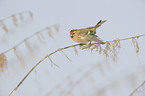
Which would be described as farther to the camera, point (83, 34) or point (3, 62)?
point (83, 34)

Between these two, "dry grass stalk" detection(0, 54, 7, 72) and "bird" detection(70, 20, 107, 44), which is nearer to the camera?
"dry grass stalk" detection(0, 54, 7, 72)

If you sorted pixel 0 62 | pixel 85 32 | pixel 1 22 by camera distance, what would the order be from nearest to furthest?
1. pixel 0 62
2. pixel 1 22
3. pixel 85 32

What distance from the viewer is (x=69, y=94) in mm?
553

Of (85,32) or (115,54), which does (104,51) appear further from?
(85,32)

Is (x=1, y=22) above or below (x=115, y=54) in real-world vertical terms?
above

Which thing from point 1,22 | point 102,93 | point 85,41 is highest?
point 1,22

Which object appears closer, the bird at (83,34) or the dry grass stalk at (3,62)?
the dry grass stalk at (3,62)

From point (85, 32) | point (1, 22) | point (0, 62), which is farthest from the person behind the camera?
point (85, 32)

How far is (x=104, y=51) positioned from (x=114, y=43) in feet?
0.10

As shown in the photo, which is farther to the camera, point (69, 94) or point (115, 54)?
point (69, 94)

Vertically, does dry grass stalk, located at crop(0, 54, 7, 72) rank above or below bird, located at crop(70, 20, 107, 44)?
above

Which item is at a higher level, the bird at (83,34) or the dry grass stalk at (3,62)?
the dry grass stalk at (3,62)

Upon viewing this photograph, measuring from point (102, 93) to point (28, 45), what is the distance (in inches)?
11.6

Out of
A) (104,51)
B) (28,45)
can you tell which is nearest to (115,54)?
(104,51)
